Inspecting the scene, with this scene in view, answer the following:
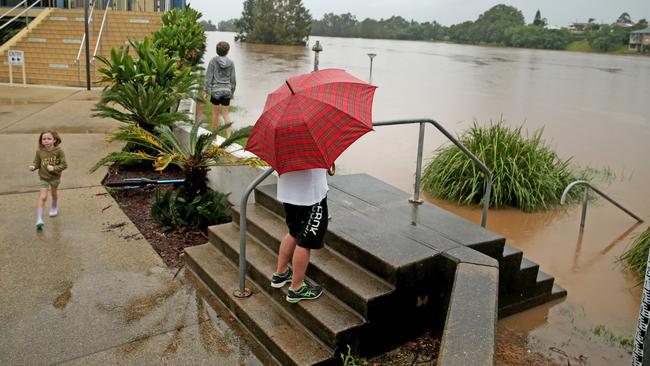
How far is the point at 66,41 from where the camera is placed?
66.8 feet

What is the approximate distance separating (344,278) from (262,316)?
677mm

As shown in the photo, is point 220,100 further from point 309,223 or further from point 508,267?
point 309,223

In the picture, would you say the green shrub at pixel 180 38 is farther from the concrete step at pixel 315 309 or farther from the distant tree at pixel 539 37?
the distant tree at pixel 539 37

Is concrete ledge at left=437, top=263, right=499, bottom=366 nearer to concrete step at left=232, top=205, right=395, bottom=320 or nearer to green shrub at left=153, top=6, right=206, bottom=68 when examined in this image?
concrete step at left=232, top=205, right=395, bottom=320

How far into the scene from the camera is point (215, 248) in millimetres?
5426

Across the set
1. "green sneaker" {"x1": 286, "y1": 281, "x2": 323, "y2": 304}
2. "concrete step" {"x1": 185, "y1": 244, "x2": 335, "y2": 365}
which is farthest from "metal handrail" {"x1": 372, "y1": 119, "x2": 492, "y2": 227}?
"concrete step" {"x1": 185, "y1": 244, "x2": 335, "y2": 365}

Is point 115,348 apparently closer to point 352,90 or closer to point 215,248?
point 215,248

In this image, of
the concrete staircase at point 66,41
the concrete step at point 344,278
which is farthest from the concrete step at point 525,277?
the concrete staircase at point 66,41

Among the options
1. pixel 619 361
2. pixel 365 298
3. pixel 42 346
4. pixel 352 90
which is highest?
pixel 352 90

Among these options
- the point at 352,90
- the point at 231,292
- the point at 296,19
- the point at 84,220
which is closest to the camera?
the point at 352,90

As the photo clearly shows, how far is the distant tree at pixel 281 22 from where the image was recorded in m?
80.6

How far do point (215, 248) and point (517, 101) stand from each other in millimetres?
22087

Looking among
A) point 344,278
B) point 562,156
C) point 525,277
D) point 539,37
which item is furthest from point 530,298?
point 539,37

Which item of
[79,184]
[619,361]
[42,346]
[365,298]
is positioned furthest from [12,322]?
[619,361]
